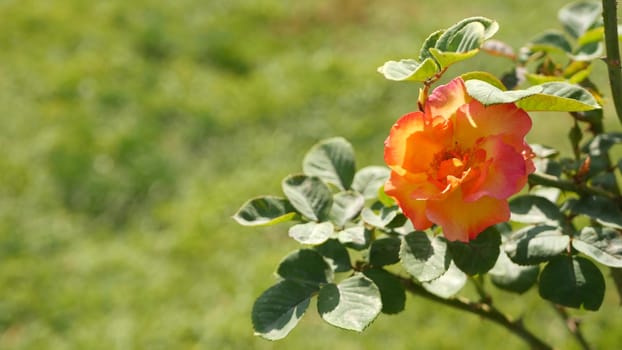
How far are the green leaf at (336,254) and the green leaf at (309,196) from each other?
0.03m

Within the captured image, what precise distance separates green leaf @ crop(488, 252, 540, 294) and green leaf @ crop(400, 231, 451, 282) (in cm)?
18

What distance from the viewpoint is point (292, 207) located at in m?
0.89

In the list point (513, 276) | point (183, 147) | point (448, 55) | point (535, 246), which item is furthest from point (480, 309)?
point (183, 147)

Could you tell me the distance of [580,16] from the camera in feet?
3.67

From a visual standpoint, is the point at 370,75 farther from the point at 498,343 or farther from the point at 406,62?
the point at 406,62

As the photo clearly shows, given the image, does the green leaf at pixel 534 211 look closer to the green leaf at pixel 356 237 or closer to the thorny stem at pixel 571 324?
the green leaf at pixel 356 237

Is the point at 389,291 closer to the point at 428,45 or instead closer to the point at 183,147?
the point at 428,45

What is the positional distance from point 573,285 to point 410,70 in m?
0.27

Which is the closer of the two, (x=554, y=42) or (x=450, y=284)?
(x=450, y=284)

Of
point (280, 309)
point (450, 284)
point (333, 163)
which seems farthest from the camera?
point (333, 163)

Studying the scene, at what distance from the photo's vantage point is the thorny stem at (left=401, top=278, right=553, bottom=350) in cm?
90

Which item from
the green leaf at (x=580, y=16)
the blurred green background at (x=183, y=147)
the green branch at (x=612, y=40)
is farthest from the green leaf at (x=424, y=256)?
the blurred green background at (x=183, y=147)

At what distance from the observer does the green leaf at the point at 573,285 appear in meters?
0.76

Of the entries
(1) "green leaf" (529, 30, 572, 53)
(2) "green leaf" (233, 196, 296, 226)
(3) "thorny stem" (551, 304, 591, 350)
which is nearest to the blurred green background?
(3) "thorny stem" (551, 304, 591, 350)
